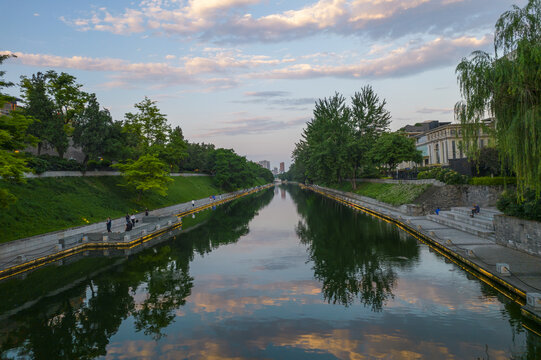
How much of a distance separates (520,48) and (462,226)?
17101 millimetres

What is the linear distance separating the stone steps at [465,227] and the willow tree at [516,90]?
25.6 feet

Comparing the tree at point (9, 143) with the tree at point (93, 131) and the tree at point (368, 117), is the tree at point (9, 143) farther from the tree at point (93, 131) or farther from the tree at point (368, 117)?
the tree at point (368, 117)

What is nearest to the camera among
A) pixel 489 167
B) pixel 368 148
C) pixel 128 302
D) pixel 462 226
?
pixel 128 302

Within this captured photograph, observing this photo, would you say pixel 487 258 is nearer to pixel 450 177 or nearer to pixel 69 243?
pixel 450 177

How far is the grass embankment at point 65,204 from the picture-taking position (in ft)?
87.4

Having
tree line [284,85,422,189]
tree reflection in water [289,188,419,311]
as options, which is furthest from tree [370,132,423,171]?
tree reflection in water [289,188,419,311]

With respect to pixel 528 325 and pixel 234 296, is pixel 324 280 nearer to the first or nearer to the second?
pixel 234 296

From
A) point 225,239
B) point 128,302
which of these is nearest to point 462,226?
point 225,239

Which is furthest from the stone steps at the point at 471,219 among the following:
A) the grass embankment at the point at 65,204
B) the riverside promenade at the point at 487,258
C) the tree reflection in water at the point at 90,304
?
the grass embankment at the point at 65,204

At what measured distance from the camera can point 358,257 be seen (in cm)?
2192

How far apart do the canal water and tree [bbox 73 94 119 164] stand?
25265mm

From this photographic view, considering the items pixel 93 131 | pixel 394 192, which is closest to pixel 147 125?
pixel 93 131

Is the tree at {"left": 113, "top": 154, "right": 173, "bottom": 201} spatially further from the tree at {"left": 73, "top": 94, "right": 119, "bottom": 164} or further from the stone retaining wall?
the stone retaining wall

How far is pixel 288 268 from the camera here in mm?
20125
